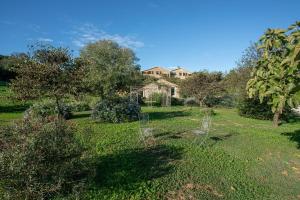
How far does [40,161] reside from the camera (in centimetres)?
580

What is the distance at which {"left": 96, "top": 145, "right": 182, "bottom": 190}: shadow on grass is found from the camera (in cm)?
717

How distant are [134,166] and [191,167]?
1803 millimetres

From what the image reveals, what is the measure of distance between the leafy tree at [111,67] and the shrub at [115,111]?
516cm

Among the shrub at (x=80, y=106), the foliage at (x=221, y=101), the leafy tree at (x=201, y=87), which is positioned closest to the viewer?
the shrub at (x=80, y=106)

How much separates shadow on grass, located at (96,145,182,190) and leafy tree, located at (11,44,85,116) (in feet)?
21.9

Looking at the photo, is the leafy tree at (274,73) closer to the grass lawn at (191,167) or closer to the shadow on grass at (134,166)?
the grass lawn at (191,167)

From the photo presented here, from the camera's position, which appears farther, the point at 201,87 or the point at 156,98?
the point at 201,87

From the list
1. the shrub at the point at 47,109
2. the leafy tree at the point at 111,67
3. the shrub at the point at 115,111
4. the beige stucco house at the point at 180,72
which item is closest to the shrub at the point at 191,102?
the leafy tree at the point at 111,67

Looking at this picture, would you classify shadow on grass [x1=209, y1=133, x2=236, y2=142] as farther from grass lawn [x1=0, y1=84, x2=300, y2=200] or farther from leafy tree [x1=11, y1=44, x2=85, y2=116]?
leafy tree [x1=11, y1=44, x2=85, y2=116]

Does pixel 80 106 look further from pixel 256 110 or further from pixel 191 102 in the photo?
pixel 191 102

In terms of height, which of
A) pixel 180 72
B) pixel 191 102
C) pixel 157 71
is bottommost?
pixel 191 102

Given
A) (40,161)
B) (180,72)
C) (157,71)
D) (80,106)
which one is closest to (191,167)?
(40,161)

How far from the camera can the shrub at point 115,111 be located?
15625mm

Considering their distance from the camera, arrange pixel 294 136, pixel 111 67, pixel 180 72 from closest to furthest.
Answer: pixel 294 136 < pixel 111 67 < pixel 180 72
